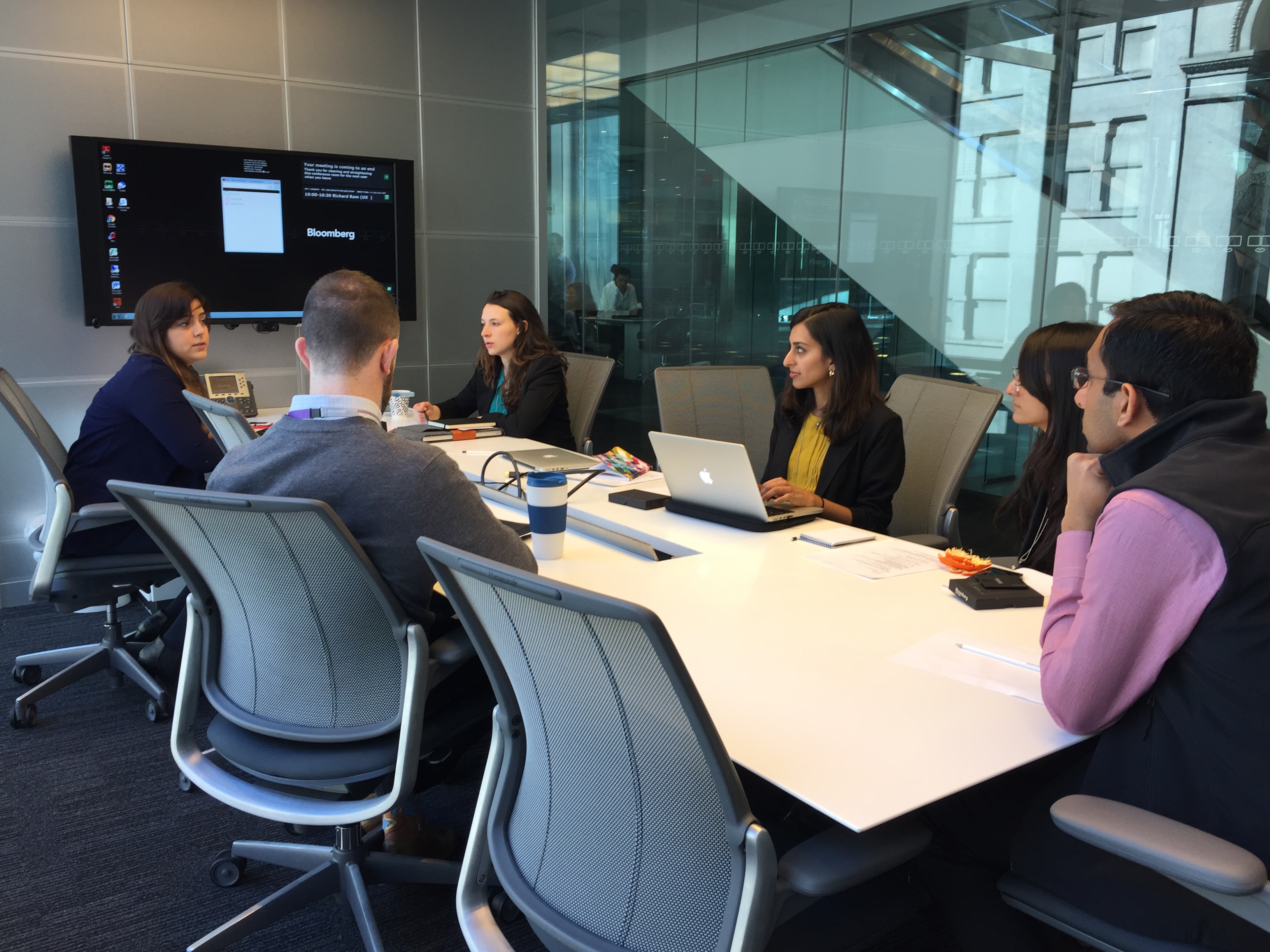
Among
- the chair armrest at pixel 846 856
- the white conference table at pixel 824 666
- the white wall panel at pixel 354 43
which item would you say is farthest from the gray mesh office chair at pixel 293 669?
the white wall panel at pixel 354 43

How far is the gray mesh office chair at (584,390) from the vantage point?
446 centimetres

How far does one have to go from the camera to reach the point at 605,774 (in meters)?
1.32

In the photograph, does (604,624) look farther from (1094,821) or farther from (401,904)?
(401,904)

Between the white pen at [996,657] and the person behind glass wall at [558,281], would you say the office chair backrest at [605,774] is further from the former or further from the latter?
the person behind glass wall at [558,281]

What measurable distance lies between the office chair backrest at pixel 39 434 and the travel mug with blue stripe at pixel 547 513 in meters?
1.64

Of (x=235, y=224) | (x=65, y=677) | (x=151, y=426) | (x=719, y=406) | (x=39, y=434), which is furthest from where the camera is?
(x=235, y=224)

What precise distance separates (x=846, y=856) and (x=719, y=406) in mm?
2857

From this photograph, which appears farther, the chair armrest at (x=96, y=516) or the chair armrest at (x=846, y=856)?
the chair armrest at (x=96, y=516)

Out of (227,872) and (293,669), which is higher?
(293,669)

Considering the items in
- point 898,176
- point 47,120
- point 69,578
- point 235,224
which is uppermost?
point 47,120

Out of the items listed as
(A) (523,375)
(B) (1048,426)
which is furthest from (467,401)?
(B) (1048,426)

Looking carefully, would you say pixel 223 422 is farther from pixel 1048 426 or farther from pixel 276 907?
pixel 1048 426

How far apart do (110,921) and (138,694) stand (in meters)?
1.41

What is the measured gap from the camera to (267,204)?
470 centimetres
